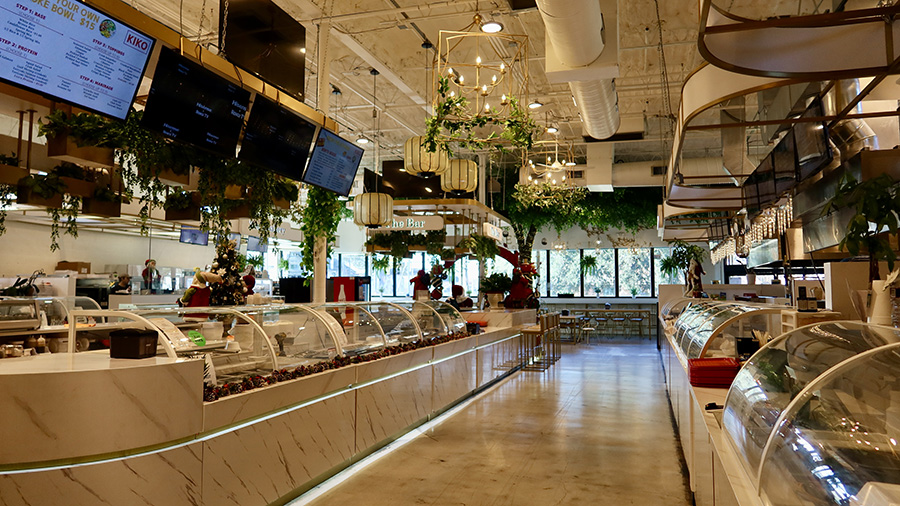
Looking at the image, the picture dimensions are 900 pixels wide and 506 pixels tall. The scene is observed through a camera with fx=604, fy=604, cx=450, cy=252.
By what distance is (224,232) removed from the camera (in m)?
5.32

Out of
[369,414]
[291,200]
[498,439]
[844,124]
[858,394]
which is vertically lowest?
[498,439]

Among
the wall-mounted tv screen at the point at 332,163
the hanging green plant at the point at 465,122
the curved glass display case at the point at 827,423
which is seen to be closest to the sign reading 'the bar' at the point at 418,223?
the wall-mounted tv screen at the point at 332,163

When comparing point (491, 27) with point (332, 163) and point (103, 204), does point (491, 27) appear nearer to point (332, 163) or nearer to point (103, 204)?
point (332, 163)

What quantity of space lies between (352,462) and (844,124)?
223 inches

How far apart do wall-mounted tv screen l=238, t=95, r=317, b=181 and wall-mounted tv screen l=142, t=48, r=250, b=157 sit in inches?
6.1

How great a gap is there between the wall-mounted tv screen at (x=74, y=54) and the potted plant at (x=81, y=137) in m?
0.38

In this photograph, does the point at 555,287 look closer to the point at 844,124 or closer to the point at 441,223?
the point at 441,223

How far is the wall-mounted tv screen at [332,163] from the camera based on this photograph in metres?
5.97

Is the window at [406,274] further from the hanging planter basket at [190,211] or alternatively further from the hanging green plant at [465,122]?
the hanging planter basket at [190,211]

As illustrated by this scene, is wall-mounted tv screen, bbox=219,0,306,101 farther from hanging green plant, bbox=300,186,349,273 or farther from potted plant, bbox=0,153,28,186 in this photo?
potted plant, bbox=0,153,28,186

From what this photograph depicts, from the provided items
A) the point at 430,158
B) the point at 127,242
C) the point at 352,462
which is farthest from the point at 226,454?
the point at 127,242

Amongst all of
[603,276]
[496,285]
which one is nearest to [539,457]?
[496,285]

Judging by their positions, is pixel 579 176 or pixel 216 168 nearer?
pixel 216 168

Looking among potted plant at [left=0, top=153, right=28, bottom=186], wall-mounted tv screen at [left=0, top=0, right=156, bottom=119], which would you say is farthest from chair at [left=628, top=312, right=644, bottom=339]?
wall-mounted tv screen at [left=0, top=0, right=156, bottom=119]
